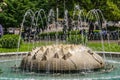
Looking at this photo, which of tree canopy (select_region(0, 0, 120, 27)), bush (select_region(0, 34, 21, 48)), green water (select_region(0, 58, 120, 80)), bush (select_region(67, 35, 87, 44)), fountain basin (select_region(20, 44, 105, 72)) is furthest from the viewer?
tree canopy (select_region(0, 0, 120, 27))

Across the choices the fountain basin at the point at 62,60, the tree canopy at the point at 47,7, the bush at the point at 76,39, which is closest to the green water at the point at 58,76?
the fountain basin at the point at 62,60

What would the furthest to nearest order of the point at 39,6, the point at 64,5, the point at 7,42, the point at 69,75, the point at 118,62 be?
the point at 39,6 → the point at 64,5 → the point at 7,42 → the point at 118,62 → the point at 69,75

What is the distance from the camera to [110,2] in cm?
4100

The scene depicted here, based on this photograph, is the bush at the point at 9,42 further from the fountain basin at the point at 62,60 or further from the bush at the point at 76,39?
the fountain basin at the point at 62,60

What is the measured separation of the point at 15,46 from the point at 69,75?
13186 millimetres

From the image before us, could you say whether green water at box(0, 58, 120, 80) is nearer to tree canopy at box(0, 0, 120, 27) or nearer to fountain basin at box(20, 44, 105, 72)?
fountain basin at box(20, 44, 105, 72)

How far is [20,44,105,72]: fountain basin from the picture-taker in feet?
48.3

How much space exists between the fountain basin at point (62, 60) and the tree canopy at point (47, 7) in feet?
83.9

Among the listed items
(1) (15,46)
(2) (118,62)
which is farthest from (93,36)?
(2) (118,62)

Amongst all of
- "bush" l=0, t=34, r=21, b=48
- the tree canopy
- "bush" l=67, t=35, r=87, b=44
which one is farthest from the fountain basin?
the tree canopy

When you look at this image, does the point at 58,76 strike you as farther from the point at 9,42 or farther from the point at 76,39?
the point at 76,39

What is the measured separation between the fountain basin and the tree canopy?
83.9 feet

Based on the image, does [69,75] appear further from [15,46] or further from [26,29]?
[26,29]

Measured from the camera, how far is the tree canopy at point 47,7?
40594 mm
